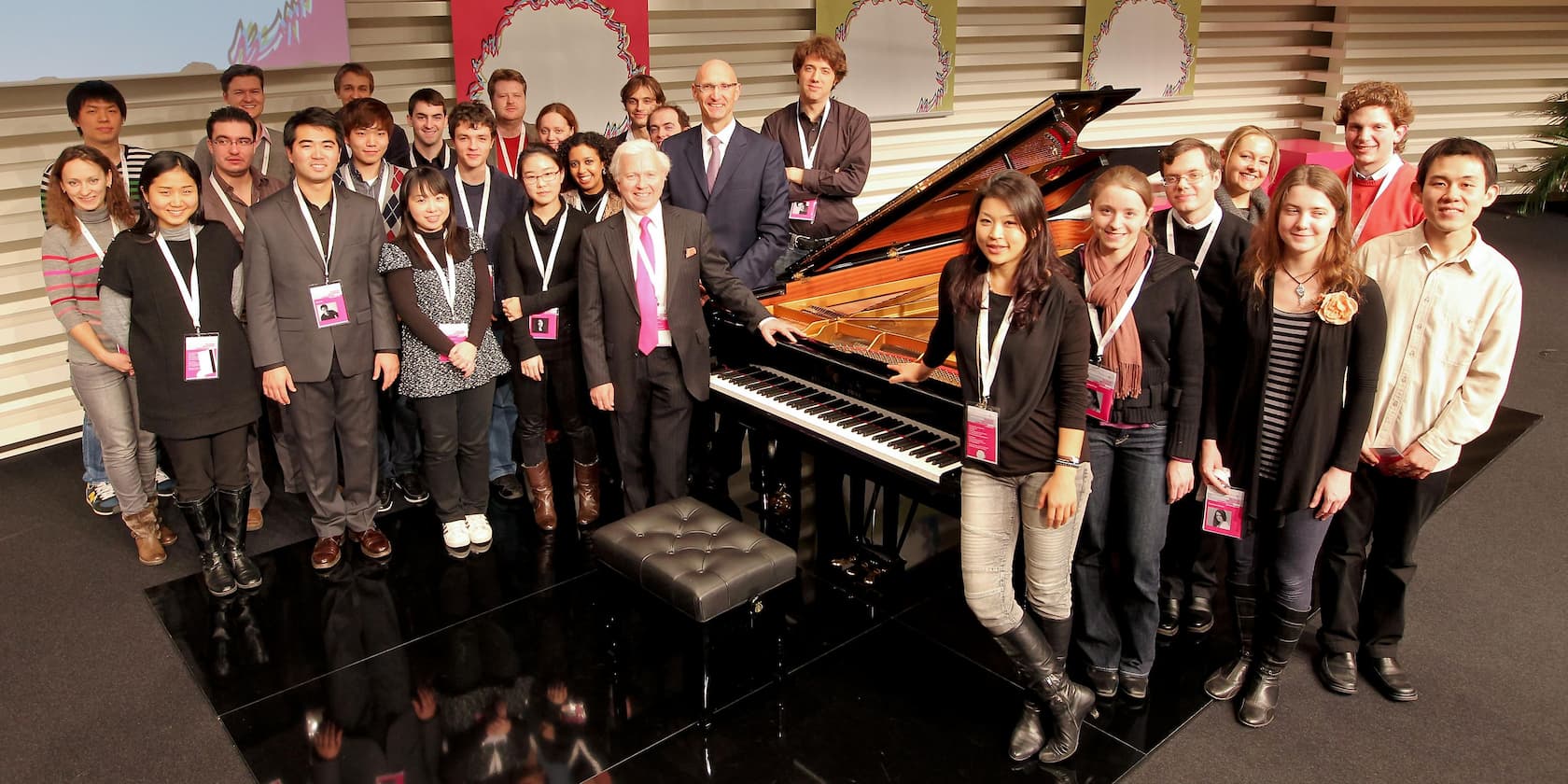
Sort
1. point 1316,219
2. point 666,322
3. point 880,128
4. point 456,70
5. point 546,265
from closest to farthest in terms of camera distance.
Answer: point 1316,219
point 666,322
point 546,265
point 456,70
point 880,128

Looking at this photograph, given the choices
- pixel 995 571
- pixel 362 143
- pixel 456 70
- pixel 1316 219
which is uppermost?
pixel 456 70

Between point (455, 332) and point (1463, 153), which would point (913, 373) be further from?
point (455, 332)

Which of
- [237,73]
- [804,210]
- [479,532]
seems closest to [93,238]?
[237,73]

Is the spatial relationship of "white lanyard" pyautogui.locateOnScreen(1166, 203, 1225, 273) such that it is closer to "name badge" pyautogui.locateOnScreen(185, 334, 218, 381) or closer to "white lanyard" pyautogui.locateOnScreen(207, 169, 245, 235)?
"name badge" pyautogui.locateOnScreen(185, 334, 218, 381)

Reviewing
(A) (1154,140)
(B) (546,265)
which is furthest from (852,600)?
(A) (1154,140)

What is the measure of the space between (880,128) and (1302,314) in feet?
19.6

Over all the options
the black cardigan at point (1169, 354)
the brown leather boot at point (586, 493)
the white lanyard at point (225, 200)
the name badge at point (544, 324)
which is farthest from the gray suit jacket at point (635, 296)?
the white lanyard at point (225, 200)

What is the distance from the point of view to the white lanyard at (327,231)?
3777mm

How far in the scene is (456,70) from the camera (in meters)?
6.38

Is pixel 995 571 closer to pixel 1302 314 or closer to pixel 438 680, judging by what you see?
pixel 1302 314

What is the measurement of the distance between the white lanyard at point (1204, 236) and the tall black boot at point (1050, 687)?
4.13 feet

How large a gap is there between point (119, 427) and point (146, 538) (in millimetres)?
464

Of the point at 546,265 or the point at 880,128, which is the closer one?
the point at 546,265

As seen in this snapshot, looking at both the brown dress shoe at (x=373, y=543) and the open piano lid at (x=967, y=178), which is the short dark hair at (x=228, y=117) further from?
the open piano lid at (x=967, y=178)
